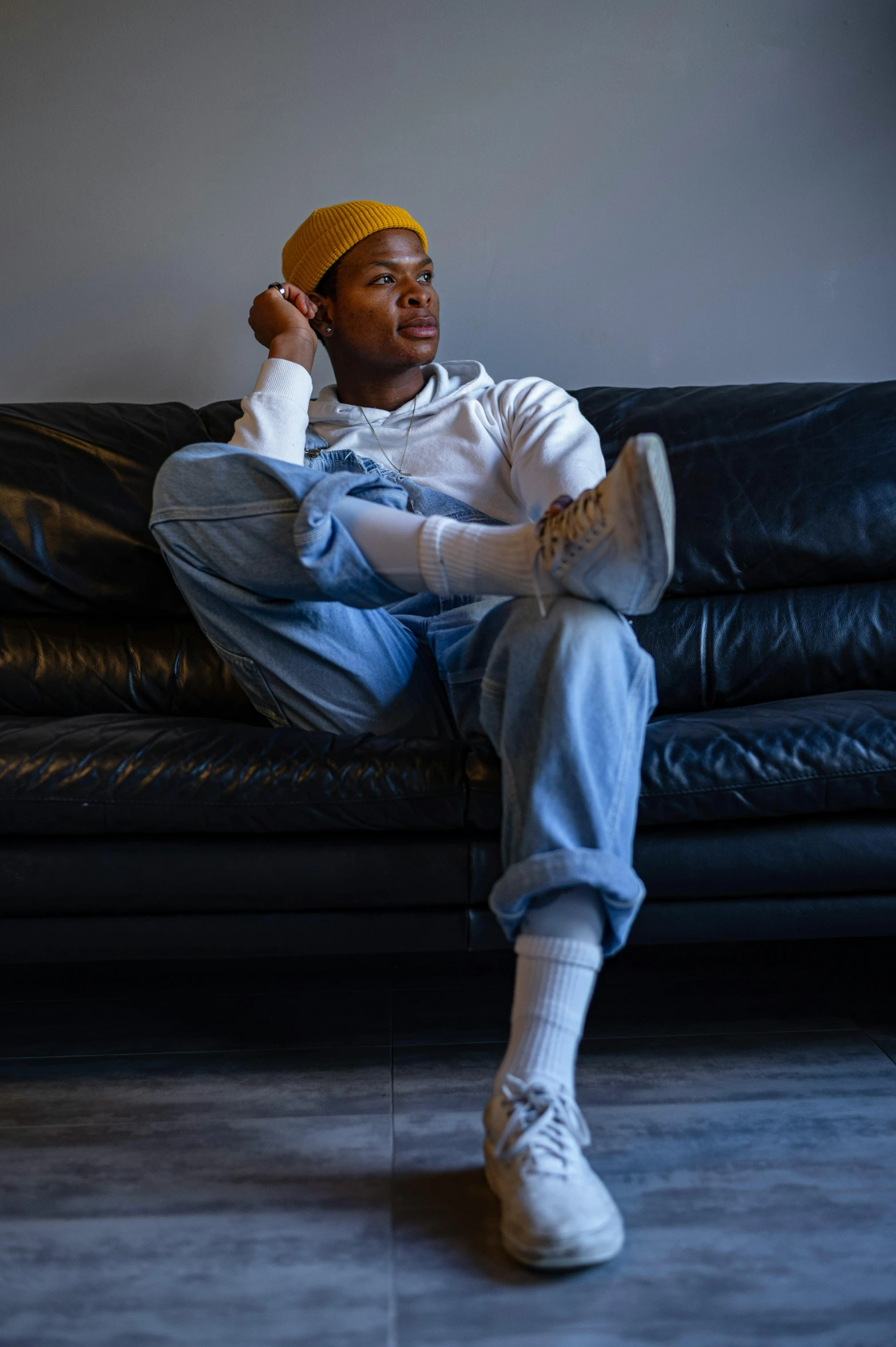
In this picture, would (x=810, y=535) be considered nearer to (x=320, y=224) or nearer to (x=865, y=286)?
(x=865, y=286)

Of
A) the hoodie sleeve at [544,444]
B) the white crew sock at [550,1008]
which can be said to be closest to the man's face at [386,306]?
the hoodie sleeve at [544,444]

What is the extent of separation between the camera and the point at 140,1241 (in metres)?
0.97

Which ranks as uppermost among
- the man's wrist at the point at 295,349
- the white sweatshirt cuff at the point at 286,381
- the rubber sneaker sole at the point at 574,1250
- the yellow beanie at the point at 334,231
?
the yellow beanie at the point at 334,231

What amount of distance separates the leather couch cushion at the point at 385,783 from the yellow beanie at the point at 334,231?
0.99m

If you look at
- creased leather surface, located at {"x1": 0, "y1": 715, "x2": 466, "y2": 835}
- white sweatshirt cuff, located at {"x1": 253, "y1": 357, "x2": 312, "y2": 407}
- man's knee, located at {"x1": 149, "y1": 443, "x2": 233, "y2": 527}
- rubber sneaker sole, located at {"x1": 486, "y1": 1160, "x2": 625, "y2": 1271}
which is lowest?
rubber sneaker sole, located at {"x1": 486, "y1": 1160, "x2": 625, "y2": 1271}

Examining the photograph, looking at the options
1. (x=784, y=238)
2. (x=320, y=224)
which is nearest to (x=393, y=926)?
(x=320, y=224)

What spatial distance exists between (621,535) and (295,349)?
915mm

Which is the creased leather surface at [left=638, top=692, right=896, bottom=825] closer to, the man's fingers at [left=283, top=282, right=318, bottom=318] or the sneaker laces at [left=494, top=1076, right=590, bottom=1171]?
the sneaker laces at [left=494, top=1076, right=590, bottom=1171]

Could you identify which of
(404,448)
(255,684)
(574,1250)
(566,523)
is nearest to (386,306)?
(404,448)

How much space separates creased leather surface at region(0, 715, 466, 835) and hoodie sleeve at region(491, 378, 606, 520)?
47 centimetres

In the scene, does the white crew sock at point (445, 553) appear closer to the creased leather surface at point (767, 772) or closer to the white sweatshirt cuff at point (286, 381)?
the creased leather surface at point (767, 772)

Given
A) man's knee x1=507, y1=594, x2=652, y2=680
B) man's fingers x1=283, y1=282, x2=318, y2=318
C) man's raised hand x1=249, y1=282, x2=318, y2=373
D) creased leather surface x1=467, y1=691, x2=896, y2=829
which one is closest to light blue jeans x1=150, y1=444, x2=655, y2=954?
man's knee x1=507, y1=594, x2=652, y2=680

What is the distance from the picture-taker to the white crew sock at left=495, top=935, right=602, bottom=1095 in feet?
3.26

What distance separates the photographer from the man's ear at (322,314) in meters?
1.87
